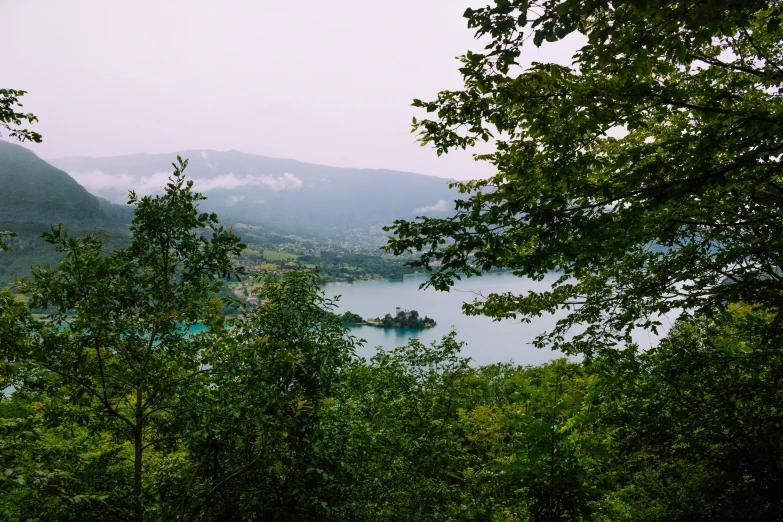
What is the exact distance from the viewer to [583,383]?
15.1 meters

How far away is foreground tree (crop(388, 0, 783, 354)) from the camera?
8.11ft

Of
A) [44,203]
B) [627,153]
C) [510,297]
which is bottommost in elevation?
[44,203]

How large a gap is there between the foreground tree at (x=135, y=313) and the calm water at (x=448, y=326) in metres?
13.4

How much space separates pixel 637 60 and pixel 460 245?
5.37ft

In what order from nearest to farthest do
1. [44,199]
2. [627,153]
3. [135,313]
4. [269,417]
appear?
[627,153], [269,417], [135,313], [44,199]

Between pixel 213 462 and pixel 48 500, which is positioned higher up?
pixel 213 462

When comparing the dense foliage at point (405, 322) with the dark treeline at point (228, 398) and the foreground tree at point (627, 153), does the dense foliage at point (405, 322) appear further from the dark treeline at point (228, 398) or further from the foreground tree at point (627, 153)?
the foreground tree at point (627, 153)

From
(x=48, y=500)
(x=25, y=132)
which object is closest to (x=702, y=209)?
(x=25, y=132)

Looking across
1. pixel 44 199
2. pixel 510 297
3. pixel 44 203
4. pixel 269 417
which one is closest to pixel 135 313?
pixel 269 417

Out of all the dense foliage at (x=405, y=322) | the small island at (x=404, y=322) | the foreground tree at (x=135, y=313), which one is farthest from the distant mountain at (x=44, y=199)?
the foreground tree at (x=135, y=313)

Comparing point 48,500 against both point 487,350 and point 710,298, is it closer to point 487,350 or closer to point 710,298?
point 710,298

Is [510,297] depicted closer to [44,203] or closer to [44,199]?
[44,203]

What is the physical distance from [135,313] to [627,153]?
4.89 m

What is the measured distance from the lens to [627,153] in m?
2.91
